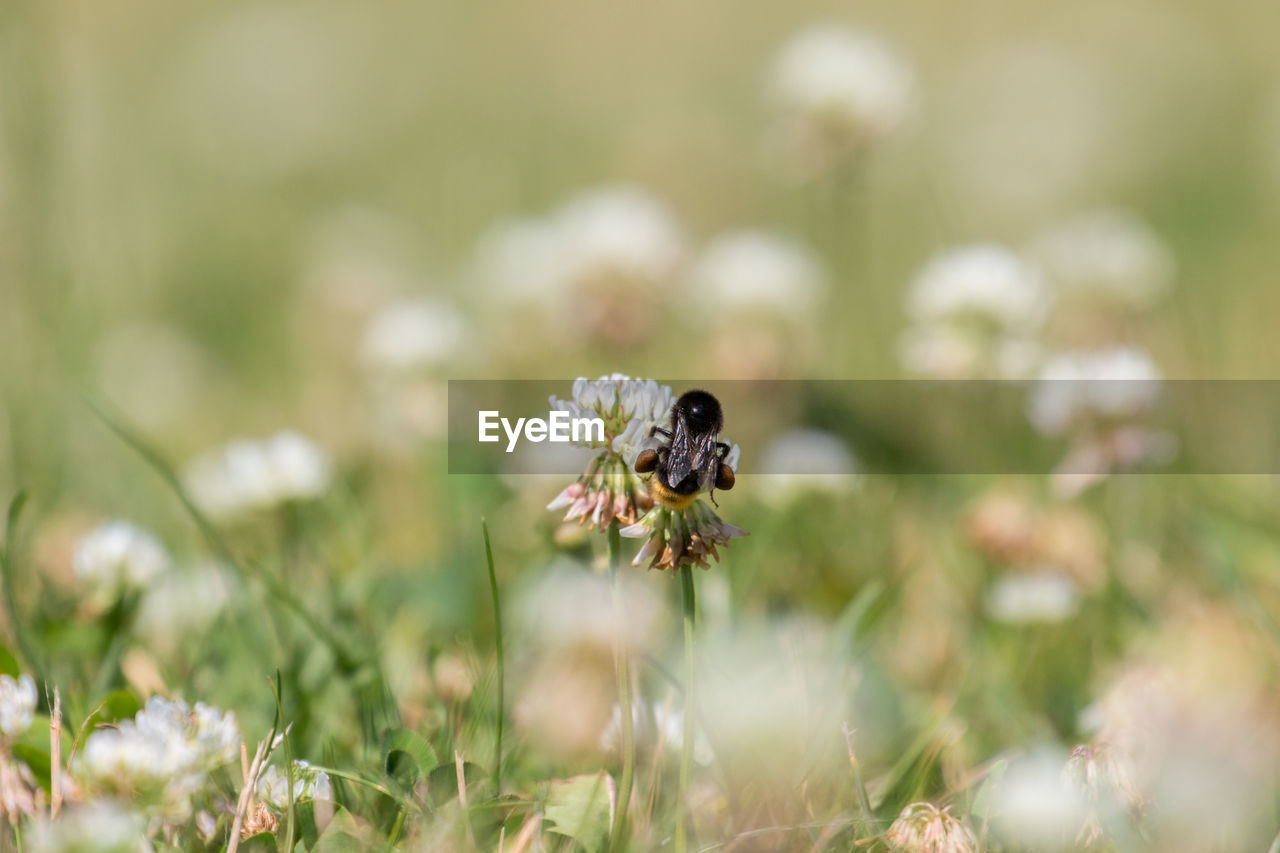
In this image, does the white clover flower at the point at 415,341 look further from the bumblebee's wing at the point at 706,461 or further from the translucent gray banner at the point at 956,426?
the bumblebee's wing at the point at 706,461

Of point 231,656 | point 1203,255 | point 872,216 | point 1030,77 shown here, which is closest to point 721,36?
point 1030,77

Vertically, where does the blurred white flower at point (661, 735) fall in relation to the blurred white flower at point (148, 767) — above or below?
below

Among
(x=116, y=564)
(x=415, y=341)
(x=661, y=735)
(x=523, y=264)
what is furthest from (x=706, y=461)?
(x=523, y=264)

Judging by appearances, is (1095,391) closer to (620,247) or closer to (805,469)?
(805,469)

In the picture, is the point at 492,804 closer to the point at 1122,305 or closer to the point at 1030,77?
the point at 1122,305

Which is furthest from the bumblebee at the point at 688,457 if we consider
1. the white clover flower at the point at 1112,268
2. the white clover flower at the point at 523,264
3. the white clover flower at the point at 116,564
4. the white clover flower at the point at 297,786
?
the white clover flower at the point at 1112,268

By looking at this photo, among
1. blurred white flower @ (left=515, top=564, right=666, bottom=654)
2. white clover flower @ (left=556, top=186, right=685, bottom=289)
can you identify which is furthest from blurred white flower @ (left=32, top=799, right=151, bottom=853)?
white clover flower @ (left=556, top=186, right=685, bottom=289)

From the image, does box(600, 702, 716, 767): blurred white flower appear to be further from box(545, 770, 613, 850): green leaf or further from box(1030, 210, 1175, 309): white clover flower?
box(1030, 210, 1175, 309): white clover flower
